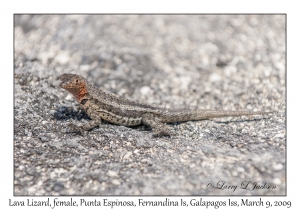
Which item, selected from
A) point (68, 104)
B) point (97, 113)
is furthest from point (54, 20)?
point (97, 113)

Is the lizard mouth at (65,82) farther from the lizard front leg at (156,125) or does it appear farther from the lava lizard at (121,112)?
the lizard front leg at (156,125)

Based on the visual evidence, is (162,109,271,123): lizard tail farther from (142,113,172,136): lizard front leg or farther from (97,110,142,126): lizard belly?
(97,110,142,126): lizard belly

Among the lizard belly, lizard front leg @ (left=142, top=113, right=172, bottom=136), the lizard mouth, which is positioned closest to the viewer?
the lizard mouth

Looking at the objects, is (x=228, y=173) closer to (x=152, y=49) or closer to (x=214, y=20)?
(x=152, y=49)

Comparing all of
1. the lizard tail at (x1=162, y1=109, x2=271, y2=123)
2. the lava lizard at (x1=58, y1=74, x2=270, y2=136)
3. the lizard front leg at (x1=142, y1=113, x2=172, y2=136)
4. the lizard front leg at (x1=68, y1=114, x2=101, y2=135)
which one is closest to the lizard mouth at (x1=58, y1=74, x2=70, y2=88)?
the lava lizard at (x1=58, y1=74, x2=270, y2=136)

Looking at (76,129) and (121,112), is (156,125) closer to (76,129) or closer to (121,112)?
(121,112)

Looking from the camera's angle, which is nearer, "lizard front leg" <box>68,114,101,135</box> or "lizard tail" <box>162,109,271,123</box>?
"lizard front leg" <box>68,114,101,135</box>

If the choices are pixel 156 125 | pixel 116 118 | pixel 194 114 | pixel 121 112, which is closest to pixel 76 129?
pixel 116 118
